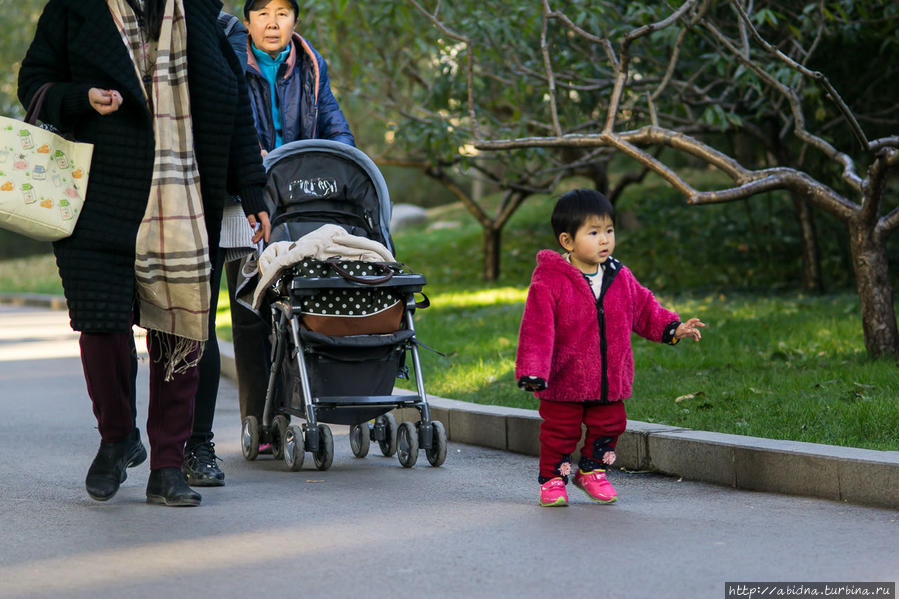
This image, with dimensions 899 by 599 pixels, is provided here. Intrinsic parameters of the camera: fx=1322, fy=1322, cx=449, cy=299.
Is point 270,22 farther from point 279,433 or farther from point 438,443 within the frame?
point 438,443

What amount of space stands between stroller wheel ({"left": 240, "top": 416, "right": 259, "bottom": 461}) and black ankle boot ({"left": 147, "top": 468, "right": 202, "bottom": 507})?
1.32 m

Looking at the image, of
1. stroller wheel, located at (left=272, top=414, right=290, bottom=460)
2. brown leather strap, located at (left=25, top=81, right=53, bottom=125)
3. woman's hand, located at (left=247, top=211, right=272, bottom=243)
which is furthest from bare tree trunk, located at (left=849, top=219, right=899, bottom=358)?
brown leather strap, located at (left=25, top=81, right=53, bottom=125)

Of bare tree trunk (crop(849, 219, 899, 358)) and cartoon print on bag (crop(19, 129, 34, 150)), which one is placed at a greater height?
cartoon print on bag (crop(19, 129, 34, 150))

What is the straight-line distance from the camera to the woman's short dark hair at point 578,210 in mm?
5160

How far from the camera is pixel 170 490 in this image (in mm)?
5125

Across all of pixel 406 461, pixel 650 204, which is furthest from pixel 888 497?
pixel 650 204

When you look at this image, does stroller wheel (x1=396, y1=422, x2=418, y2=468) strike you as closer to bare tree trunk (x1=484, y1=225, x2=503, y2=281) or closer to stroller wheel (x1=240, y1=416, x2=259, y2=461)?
stroller wheel (x1=240, y1=416, x2=259, y2=461)

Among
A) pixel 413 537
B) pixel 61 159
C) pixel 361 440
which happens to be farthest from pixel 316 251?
pixel 413 537

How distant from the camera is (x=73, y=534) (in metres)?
4.62

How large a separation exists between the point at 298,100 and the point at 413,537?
113 inches

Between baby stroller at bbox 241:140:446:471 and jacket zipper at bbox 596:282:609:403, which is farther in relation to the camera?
baby stroller at bbox 241:140:446:471

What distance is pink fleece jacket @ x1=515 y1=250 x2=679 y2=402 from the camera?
5.13 meters

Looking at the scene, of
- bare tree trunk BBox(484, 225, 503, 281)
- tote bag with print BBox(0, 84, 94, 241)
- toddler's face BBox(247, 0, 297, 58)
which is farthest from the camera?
bare tree trunk BBox(484, 225, 503, 281)

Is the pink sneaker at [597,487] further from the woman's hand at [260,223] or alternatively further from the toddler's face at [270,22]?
the toddler's face at [270,22]
